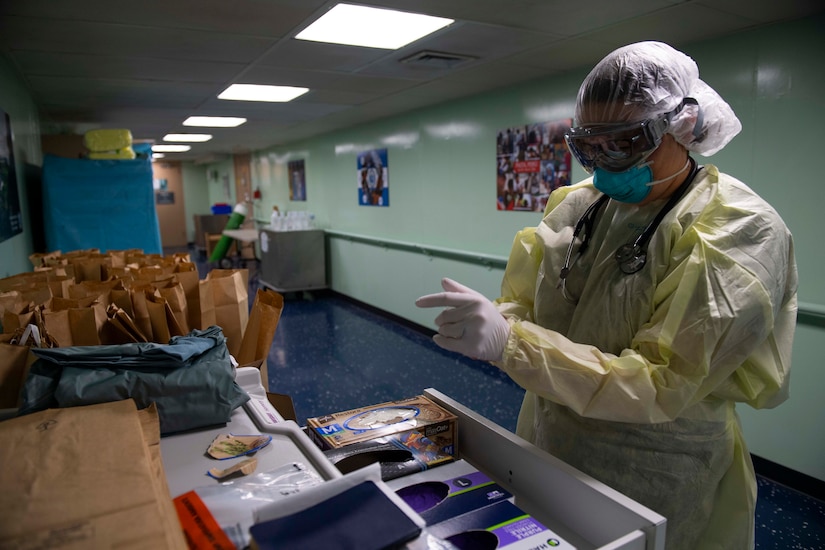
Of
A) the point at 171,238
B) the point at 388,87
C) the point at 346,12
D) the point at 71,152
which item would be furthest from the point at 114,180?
the point at 171,238

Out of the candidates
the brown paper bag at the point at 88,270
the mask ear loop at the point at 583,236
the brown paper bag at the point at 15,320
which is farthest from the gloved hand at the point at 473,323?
the brown paper bag at the point at 88,270

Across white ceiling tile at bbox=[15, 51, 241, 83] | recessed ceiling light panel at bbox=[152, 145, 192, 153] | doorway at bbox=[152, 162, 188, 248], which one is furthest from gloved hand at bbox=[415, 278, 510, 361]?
doorway at bbox=[152, 162, 188, 248]

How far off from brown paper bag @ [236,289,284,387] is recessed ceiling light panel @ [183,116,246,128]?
4.34 m

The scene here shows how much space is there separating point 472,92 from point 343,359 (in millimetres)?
2372

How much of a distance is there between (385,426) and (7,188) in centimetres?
242

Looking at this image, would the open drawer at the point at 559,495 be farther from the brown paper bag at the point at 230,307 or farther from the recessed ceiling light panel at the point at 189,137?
the recessed ceiling light panel at the point at 189,137

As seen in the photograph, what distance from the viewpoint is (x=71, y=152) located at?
15.1 feet

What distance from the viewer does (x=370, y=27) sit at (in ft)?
8.12

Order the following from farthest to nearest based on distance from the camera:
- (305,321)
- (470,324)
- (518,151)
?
(305,321) → (518,151) → (470,324)

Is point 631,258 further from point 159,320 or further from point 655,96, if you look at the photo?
point 159,320

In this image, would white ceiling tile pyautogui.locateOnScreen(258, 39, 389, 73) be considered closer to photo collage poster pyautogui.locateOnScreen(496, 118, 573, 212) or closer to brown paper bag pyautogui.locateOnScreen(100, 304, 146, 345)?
photo collage poster pyautogui.locateOnScreen(496, 118, 573, 212)

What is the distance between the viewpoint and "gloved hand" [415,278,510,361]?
106 centimetres

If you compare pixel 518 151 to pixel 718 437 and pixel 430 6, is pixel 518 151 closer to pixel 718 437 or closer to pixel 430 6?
pixel 430 6

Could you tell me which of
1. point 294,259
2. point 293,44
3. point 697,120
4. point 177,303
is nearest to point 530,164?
point 293,44
